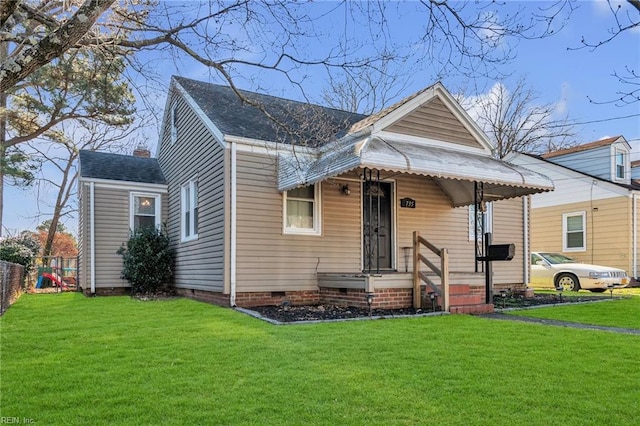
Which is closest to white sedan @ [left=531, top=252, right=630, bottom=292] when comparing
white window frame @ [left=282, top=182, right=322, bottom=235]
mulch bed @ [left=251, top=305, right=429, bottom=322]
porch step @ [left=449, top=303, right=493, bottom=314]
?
porch step @ [left=449, top=303, right=493, bottom=314]

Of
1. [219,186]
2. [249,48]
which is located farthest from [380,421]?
[219,186]

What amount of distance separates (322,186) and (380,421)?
758 cm

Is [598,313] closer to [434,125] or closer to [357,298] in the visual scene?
[357,298]

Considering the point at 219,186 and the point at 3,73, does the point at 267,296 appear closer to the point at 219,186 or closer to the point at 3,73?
the point at 219,186

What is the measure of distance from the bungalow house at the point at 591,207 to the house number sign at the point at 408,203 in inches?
398

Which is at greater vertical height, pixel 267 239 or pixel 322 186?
pixel 322 186

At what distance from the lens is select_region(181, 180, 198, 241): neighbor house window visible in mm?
11641

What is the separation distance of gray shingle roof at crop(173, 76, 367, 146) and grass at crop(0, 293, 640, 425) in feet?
13.5

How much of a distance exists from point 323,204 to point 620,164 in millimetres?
14511

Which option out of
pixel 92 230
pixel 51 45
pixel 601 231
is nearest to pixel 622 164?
pixel 601 231

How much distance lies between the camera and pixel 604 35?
3922 mm

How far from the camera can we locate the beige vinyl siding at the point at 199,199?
9.84m

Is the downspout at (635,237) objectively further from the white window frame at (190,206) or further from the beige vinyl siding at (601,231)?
the white window frame at (190,206)

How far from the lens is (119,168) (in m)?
14.5
